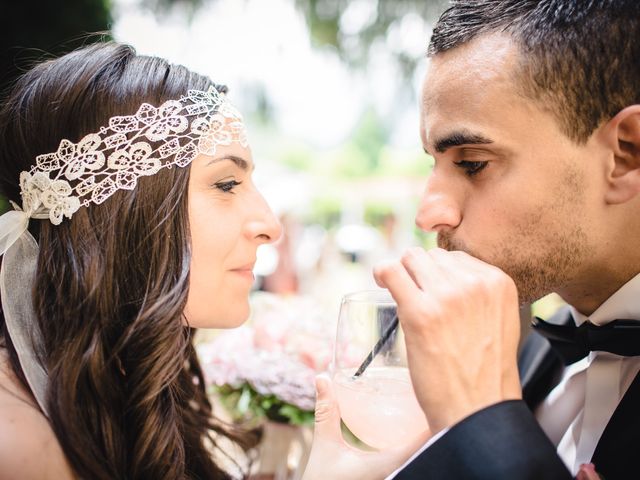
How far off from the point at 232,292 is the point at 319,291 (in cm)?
682

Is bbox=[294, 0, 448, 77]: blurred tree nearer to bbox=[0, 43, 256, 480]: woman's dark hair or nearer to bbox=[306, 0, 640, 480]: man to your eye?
bbox=[306, 0, 640, 480]: man

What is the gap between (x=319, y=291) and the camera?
8719 mm

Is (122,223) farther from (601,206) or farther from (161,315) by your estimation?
(601,206)

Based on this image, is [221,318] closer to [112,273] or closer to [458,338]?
[112,273]

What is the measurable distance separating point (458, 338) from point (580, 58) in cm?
94

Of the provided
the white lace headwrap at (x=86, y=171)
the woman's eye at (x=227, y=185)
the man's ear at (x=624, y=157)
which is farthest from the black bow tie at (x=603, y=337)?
the white lace headwrap at (x=86, y=171)

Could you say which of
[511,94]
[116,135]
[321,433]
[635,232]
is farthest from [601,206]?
[116,135]

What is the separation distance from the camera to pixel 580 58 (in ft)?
5.21

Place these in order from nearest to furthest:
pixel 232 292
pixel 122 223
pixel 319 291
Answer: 1. pixel 122 223
2. pixel 232 292
3. pixel 319 291

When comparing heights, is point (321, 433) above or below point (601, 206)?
below

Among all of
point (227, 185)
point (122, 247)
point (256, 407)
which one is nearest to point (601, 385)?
point (256, 407)

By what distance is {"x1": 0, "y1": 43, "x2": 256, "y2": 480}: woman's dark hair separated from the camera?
5.39 feet

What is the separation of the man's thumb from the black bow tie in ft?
2.54

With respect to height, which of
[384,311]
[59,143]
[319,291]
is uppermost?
[59,143]
